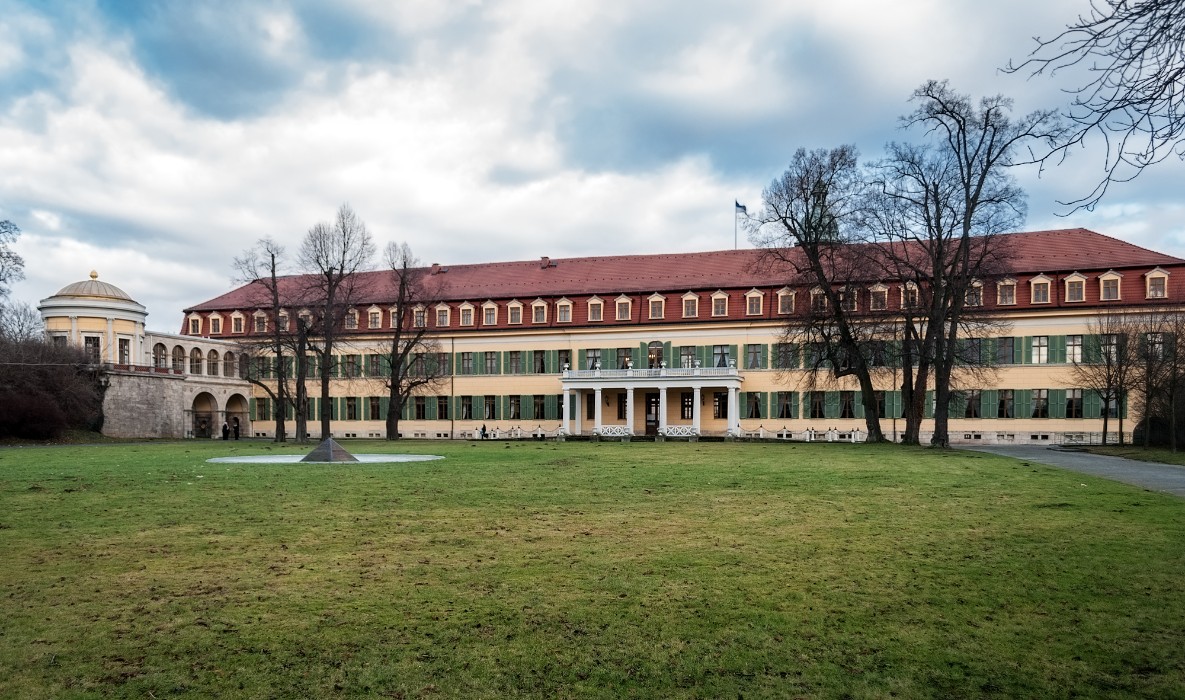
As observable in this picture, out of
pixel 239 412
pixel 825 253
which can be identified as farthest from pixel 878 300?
pixel 239 412

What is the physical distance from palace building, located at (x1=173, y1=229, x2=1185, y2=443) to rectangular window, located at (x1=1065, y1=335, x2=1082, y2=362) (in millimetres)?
99

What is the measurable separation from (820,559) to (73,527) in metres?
9.11

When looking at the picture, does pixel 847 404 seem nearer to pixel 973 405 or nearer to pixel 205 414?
pixel 973 405

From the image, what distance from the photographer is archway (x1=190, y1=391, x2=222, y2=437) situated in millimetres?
61281

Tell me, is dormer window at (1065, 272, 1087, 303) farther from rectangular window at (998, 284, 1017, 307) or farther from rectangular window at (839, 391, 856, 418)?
rectangular window at (839, 391, 856, 418)

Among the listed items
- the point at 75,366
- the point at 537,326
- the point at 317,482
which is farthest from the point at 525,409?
the point at 317,482

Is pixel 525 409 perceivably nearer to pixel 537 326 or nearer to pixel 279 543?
pixel 537 326

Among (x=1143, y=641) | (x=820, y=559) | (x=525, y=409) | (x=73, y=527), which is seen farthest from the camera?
(x=525, y=409)

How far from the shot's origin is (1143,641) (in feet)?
18.8

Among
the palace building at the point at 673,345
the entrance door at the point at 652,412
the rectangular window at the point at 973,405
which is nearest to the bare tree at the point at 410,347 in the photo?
the palace building at the point at 673,345

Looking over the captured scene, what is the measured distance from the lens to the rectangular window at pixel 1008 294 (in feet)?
158

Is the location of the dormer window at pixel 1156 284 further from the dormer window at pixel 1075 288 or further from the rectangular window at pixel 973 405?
the rectangular window at pixel 973 405

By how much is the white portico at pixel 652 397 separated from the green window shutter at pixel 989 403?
13867mm

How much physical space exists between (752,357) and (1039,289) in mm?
16790
